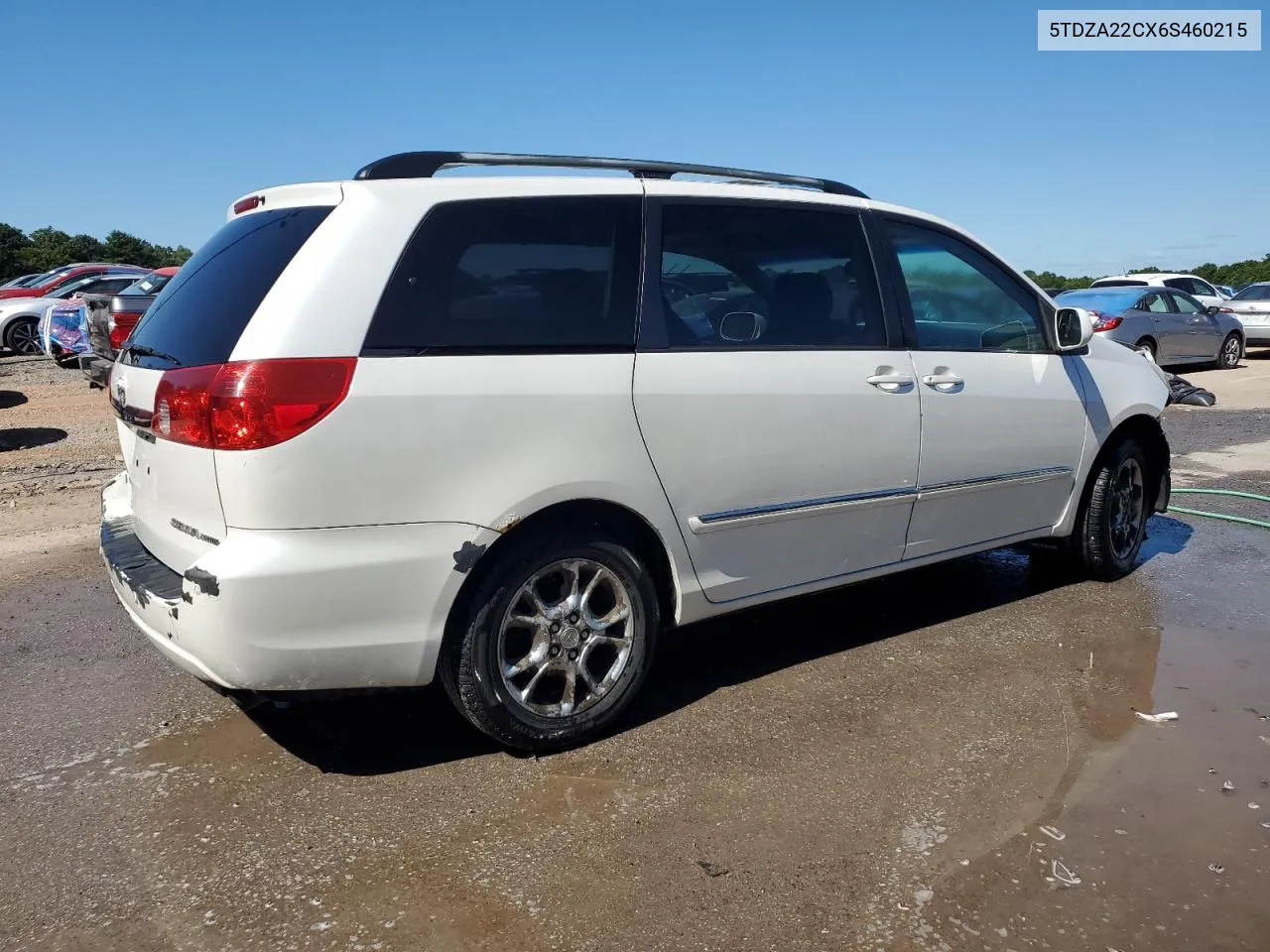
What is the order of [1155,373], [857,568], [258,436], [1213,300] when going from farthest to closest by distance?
[1213,300] → [1155,373] → [857,568] → [258,436]

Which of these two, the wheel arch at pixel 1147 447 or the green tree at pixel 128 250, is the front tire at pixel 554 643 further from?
the green tree at pixel 128 250

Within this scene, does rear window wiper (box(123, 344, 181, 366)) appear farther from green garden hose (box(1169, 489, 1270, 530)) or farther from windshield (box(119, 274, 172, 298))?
windshield (box(119, 274, 172, 298))

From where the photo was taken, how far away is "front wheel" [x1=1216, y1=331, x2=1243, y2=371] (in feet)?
60.2

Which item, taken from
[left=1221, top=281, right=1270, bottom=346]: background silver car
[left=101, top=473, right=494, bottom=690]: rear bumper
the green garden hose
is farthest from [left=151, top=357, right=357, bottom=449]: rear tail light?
[left=1221, top=281, right=1270, bottom=346]: background silver car

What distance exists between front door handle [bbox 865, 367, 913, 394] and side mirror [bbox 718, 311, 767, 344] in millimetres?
514

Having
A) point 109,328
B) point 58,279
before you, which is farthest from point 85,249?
point 109,328

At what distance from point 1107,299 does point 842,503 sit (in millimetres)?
14141

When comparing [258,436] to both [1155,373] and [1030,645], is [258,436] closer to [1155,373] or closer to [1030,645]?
[1030,645]

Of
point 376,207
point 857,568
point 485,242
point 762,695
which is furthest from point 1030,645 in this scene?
point 376,207

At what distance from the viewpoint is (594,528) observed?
352 cm

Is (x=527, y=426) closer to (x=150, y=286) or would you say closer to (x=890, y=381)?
(x=890, y=381)

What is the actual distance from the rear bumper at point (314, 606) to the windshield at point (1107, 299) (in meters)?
14.9

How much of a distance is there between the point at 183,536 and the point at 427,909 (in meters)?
1.32

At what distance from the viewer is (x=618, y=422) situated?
3.44 metres
